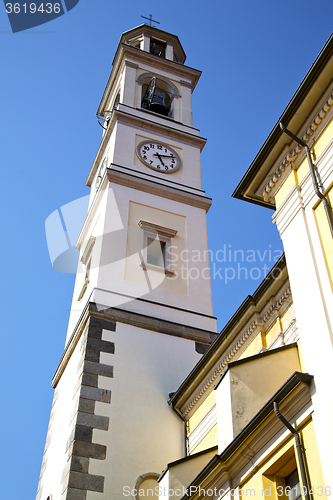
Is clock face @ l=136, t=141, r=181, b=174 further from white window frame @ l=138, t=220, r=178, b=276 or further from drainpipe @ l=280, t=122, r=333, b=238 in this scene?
drainpipe @ l=280, t=122, r=333, b=238

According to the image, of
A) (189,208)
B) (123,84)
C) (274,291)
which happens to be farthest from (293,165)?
(123,84)

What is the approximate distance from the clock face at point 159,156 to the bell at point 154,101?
2.88 m

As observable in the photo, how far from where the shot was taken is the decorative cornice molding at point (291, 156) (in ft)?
27.1

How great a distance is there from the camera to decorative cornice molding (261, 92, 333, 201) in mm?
8273

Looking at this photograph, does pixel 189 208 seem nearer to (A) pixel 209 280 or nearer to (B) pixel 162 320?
(A) pixel 209 280

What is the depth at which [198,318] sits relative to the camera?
55.2 feet

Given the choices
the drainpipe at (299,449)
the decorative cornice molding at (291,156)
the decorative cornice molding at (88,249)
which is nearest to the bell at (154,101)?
the decorative cornice molding at (88,249)

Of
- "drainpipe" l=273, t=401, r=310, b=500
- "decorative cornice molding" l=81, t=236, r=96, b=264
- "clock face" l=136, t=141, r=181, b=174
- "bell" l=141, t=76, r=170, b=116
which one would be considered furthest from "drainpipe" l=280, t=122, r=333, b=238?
"bell" l=141, t=76, r=170, b=116

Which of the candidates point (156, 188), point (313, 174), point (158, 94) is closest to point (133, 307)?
point (156, 188)

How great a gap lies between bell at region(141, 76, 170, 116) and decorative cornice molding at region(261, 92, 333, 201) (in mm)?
15116

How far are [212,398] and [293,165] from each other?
19.3ft

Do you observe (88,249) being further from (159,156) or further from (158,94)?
(158,94)

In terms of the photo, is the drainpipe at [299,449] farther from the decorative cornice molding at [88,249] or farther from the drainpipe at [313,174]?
the decorative cornice molding at [88,249]

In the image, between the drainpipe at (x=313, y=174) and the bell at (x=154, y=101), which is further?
the bell at (x=154, y=101)
